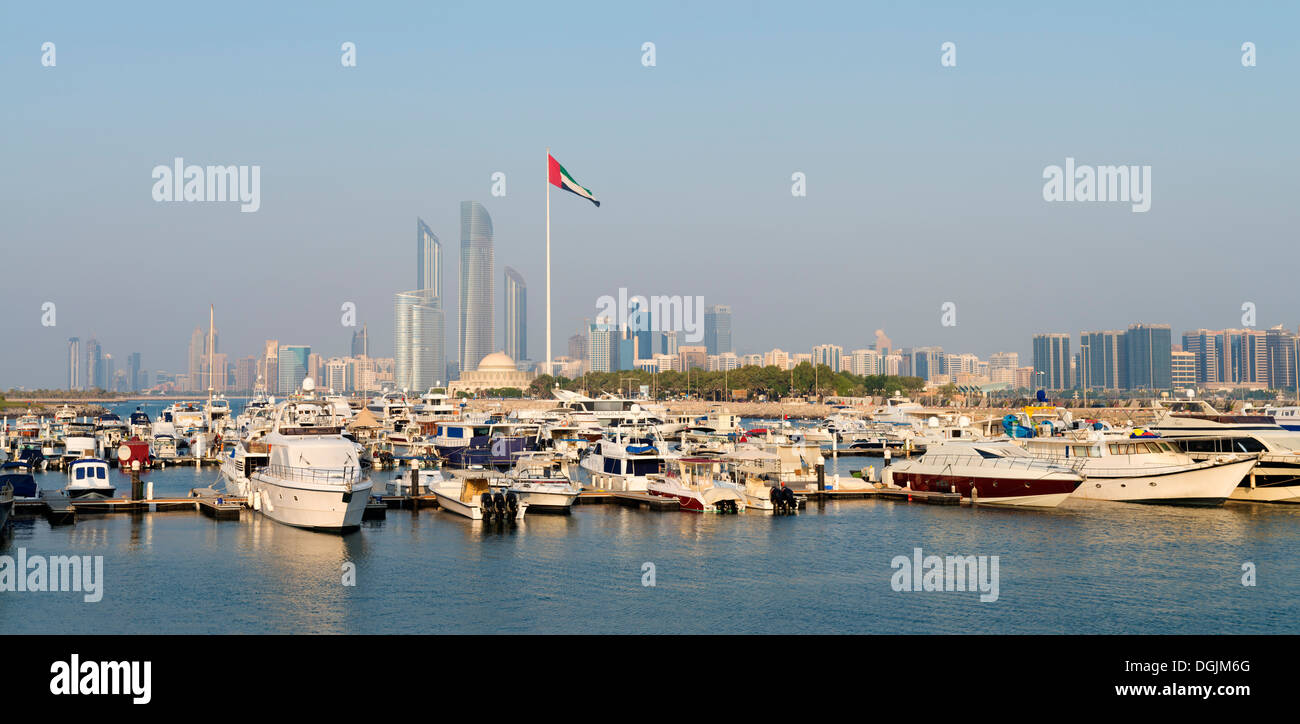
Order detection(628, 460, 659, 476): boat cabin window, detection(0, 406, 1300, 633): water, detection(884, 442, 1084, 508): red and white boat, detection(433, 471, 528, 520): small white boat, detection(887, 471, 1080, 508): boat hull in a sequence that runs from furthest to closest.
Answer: detection(628, 460, 659, 476): boat cabin window → detection(884, 442, 1084, 508): red and white boat → detection(887, 471, 1080, 508): boat hull → detection(433, 471, 528, 520): small white boat → detection(0, 406, 1300, 633): water

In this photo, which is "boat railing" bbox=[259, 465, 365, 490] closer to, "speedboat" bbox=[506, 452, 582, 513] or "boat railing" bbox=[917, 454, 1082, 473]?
"speedboat" bbox=[506, 452, 582, 513]

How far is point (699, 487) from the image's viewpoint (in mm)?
50344

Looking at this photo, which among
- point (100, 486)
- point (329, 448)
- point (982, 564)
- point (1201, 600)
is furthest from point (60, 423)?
point (1201, 600)

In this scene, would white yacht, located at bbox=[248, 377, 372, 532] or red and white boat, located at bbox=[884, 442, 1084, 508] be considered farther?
red and white boat, located at bbox=[884, 442, 1084, 508]

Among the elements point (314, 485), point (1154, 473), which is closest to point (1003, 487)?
point (1154, 473)

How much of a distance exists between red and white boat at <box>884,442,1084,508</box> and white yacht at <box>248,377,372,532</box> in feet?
96.0

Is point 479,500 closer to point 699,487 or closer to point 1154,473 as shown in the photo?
point 699,487

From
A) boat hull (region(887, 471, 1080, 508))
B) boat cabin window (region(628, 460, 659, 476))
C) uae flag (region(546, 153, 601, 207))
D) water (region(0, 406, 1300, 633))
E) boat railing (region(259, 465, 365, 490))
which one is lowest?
water (region(0, 406, 1300, 633))

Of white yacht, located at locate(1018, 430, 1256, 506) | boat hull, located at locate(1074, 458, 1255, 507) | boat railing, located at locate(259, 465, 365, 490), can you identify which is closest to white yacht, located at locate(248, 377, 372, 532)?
boat railing, located at locate(259, 465, 365, 490)

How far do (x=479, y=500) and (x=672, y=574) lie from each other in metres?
14.4

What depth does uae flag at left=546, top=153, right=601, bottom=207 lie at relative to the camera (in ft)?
370

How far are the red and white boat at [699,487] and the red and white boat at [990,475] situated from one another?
10435 millimetres

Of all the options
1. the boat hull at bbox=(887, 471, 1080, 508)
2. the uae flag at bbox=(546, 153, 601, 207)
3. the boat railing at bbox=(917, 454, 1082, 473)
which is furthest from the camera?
the uae flag at bbox=(546, 153, 601, 207)
